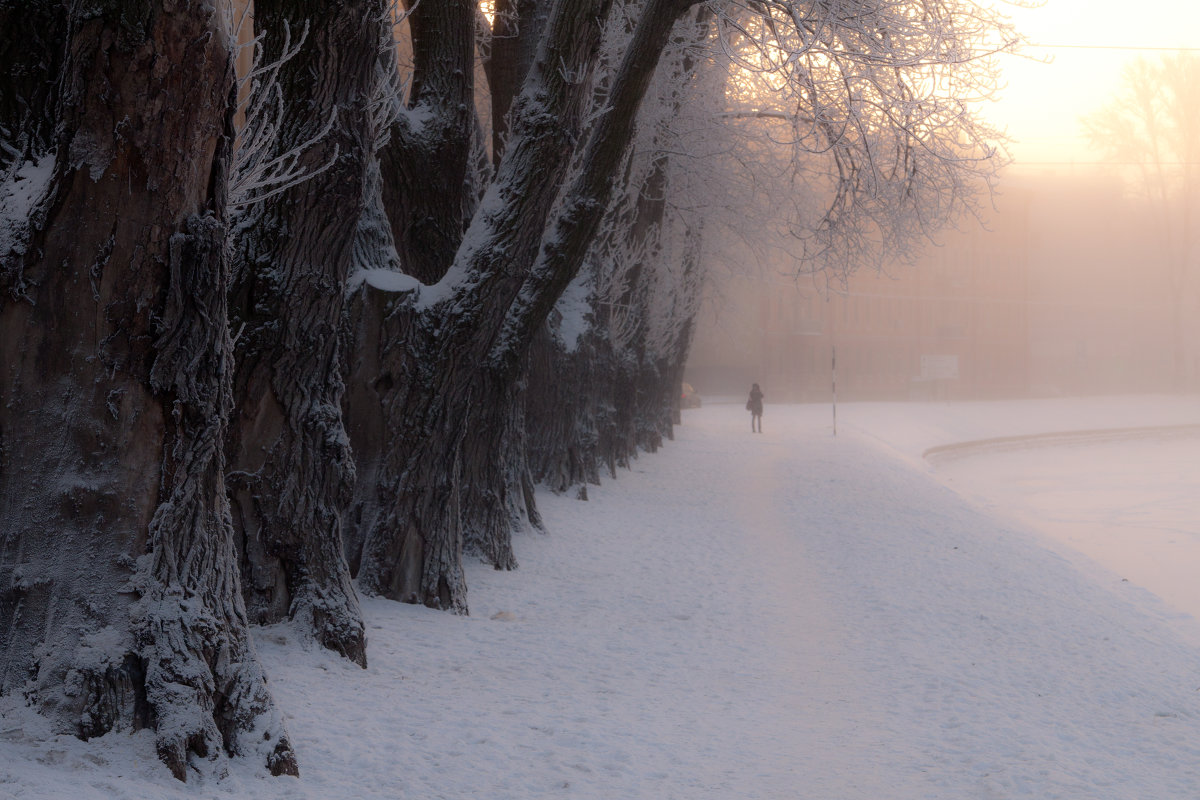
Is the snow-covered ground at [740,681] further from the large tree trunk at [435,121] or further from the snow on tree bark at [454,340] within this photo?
the large tree trunk at [435,121]

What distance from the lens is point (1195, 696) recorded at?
6.76 metres

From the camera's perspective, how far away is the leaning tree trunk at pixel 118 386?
3.62 metres

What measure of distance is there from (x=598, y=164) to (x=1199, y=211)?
67.5 metres

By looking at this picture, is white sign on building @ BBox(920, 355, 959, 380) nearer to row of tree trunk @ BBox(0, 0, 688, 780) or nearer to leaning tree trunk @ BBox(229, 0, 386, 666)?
row of tree trunk @ BBox(0, 0, 688, 780)

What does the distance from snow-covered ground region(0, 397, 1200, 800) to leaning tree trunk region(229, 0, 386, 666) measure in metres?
0.35

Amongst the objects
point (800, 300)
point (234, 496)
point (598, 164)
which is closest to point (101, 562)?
point (234, 496)

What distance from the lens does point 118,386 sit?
12.2ft

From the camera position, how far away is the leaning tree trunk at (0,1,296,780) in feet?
11.9

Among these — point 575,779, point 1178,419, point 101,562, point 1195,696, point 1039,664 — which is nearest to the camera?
point 101,562

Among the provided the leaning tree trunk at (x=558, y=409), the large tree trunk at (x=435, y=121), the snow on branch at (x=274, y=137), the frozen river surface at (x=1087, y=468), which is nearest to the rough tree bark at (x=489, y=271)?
the large tree trunk at (x=435, y=121)

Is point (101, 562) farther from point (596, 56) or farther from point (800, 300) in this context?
point (800, 300)

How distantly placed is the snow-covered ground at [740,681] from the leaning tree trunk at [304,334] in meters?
0.35

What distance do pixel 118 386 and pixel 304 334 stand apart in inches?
75.7

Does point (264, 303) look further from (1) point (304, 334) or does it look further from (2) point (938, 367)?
(2) point (938, 367)
